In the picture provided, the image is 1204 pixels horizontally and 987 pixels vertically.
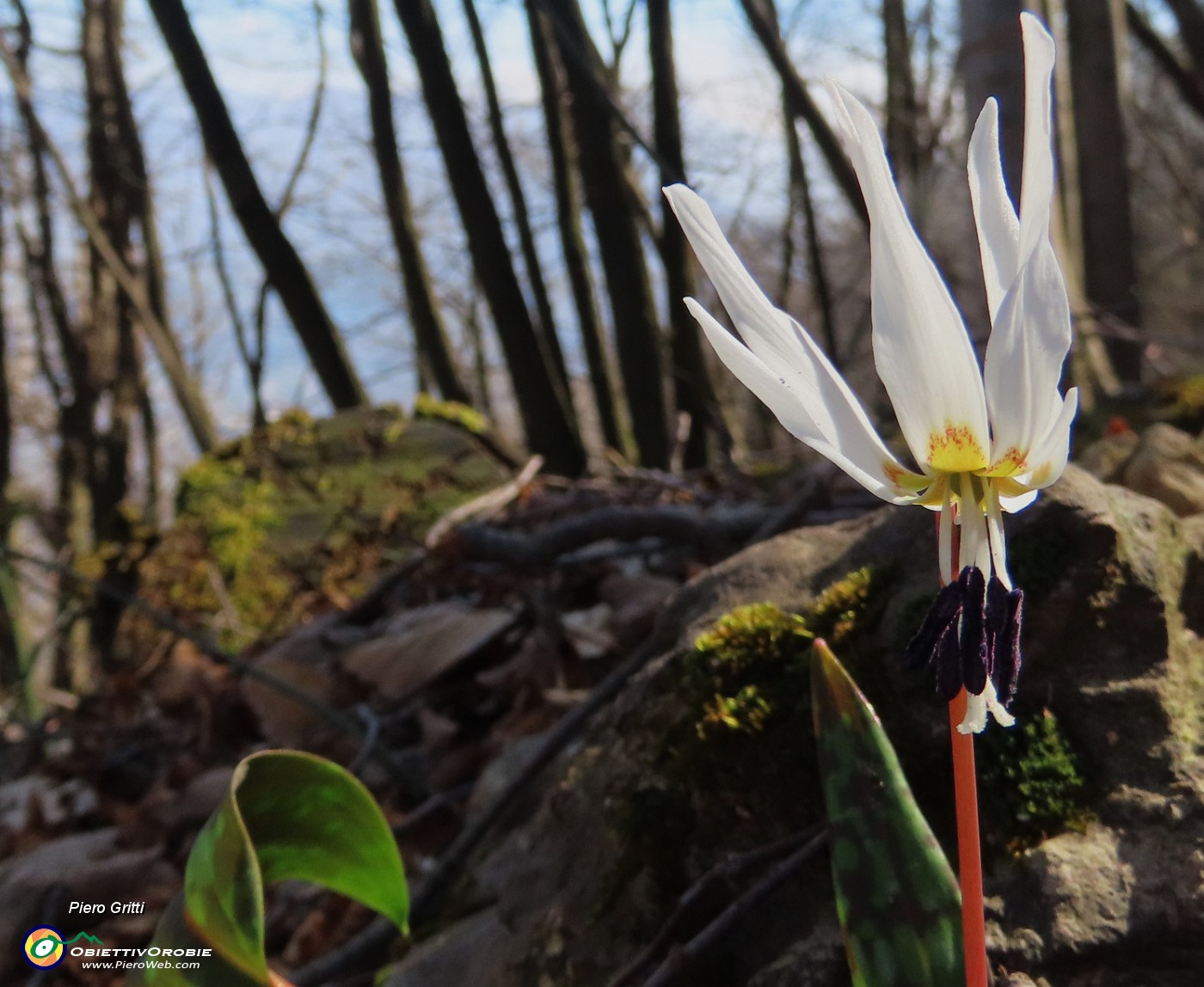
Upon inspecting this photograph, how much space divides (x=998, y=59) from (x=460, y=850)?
9.46ft

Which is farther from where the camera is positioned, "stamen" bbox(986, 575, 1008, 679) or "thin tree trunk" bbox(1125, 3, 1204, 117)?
"thin tree trunk" bbox(1125, 3, 1204, 117)

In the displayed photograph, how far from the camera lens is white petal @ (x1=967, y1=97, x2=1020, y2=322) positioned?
0.65 m

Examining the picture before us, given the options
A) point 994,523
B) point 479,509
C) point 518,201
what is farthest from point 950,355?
point 518,201

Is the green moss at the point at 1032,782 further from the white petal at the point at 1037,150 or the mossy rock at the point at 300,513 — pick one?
the mossy rock at the point at 300,513

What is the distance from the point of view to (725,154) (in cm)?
1480

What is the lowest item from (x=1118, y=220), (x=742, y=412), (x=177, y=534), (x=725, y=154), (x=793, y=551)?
(x=742, y=412)

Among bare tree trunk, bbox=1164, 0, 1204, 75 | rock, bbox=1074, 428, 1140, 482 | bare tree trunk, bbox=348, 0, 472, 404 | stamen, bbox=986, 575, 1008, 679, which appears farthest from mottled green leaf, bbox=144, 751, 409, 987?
Result: bare tree trunk, bbox=1164, 0, 1204, 75

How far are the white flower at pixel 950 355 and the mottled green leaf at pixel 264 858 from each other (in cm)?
49

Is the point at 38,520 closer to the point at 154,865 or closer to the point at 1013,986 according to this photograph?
the point at 154,865

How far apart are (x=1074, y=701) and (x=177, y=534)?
406 centimetres

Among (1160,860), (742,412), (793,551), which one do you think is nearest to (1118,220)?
(793,551)

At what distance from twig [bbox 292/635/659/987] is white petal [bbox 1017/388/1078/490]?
982 mm

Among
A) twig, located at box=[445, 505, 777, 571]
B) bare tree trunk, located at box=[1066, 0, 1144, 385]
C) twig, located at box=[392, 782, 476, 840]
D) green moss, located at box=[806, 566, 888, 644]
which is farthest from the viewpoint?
bare tree trunk, located at box=[1066, 0, 1144, 385]

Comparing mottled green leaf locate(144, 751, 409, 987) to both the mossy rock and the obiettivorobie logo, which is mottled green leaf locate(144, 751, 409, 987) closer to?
the obiettivorobie logo
